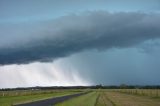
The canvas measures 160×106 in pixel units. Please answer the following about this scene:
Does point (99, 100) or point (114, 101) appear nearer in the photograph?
point (114, 101)

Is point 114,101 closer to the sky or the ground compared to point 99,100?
closer to the ground

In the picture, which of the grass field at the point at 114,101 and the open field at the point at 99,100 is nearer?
the grass field at the point at 114,101

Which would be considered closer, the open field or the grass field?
the grass field
